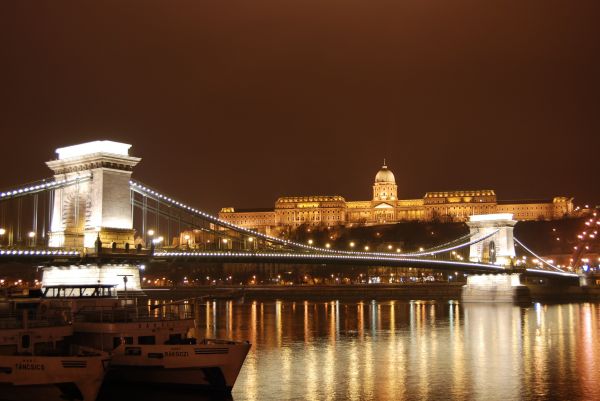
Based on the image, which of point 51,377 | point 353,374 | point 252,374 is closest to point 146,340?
point 51,377

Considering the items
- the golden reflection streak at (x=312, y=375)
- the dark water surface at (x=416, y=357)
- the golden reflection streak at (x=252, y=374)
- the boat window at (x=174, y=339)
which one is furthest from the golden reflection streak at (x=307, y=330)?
the boat window at (x=174, y=339)

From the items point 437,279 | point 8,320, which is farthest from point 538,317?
point 437,279

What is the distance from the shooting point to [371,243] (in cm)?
14612

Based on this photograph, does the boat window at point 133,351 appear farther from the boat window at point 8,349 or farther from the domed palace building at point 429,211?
the domed palace building at point 429,211

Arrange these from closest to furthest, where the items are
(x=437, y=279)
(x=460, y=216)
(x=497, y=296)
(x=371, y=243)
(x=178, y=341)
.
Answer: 1. (x=178, y=341)
2. (x=497, y=296)
3. (x=437, y=279)
4. (x=371, y=243)
5. (x=460, y=216)

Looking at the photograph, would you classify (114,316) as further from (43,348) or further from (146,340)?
(43,348)

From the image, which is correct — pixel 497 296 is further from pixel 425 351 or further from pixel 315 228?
pixel 315 228

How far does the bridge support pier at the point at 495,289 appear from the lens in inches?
2753

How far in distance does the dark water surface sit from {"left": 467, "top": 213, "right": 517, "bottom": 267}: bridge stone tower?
86.1 feet

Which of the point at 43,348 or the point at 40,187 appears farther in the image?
the point at 40,187

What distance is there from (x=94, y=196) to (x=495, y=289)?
1626 inches

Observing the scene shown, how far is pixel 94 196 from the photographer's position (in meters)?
39.4

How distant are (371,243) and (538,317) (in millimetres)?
94088

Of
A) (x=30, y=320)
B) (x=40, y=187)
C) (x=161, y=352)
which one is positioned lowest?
(x=161, y=352)
